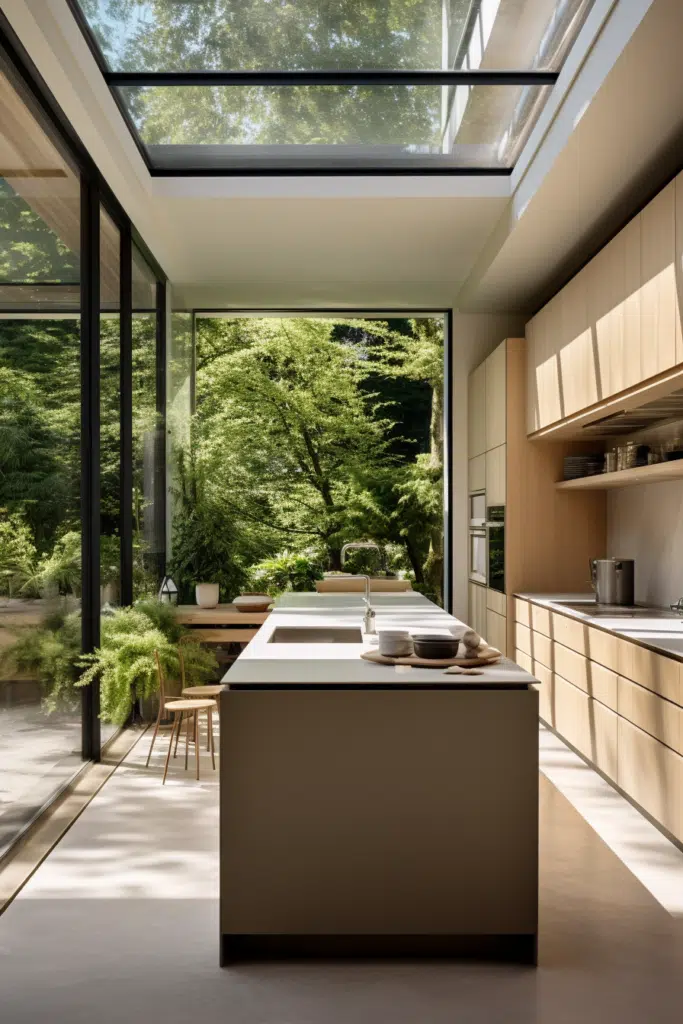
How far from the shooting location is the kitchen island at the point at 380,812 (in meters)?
2.55

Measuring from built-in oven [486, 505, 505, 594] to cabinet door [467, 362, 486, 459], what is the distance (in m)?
0.71

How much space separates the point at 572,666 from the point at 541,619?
688mm

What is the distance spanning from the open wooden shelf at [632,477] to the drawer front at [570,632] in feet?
2.76

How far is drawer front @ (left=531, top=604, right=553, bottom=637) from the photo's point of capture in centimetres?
543

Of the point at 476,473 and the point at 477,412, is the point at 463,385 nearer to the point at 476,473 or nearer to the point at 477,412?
the point at 477,412

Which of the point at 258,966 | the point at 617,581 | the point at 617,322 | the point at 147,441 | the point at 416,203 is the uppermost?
the point at 416,203

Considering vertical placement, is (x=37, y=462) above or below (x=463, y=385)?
below

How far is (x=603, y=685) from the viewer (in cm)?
438

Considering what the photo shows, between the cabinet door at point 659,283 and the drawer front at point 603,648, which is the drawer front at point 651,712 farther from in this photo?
the cabinet door at point 659,283

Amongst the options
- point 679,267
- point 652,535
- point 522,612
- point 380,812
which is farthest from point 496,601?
point 380,812

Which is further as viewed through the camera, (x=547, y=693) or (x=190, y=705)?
(x=547, y=693)

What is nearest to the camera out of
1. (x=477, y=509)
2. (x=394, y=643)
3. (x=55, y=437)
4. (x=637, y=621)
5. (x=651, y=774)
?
(x=394, y=643)

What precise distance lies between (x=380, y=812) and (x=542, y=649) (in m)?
3.18

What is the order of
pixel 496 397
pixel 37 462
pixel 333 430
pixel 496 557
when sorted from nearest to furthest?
1. pixel 37 462
2. pixel 496 557
3. pixel 496 397
4. pixel 333 430
